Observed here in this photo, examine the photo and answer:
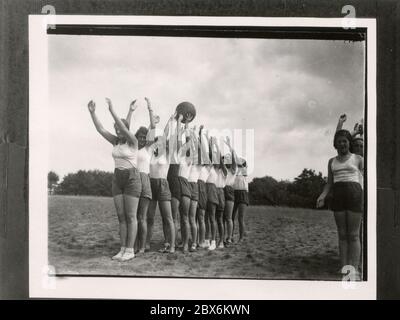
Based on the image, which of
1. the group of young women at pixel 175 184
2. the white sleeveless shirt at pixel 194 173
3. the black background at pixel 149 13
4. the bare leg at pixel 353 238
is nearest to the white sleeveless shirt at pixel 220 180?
the group of young women at pixel 175 184

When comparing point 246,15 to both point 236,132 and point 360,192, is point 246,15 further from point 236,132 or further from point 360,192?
point 360,192

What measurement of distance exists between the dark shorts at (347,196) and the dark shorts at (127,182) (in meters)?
1.02

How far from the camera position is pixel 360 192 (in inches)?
95.3

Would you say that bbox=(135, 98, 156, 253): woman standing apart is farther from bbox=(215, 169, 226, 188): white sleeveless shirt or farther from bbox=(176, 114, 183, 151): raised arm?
bbox=(215, 169, 226, 188): white sleeveless shirt

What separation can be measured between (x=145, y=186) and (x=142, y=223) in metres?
0.19

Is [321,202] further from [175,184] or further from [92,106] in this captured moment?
[92,106]

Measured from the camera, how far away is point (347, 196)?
2.42m

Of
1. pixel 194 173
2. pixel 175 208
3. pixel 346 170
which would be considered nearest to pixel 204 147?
pixel 194 173

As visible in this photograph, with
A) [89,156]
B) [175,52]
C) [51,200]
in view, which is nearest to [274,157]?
[175,52]

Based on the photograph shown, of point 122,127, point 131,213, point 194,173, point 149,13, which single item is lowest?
point 131,213

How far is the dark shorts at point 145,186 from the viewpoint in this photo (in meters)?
2.45

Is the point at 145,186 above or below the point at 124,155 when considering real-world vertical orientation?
below

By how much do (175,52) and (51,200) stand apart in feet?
3.30

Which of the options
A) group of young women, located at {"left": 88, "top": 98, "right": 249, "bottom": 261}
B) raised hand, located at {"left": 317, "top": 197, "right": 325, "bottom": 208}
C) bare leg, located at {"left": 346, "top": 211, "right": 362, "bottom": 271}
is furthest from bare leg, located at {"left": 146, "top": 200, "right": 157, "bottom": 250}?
bare leg, located at {"left": 346, "top": 211, "right": 362, "bottom": 271}
